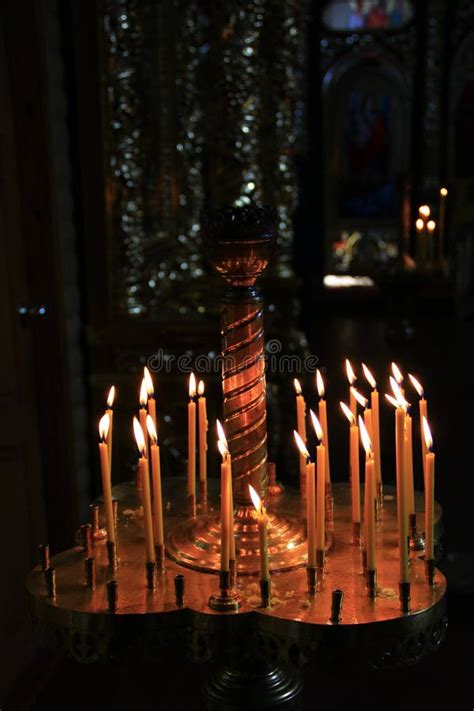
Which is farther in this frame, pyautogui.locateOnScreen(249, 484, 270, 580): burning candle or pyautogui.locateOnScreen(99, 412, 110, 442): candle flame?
pyautogui.locateOnScreen(99, 412, 110, 442): candle flame

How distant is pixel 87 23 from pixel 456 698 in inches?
92.8

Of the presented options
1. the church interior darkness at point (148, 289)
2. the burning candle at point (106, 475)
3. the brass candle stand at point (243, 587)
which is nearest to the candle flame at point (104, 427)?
the burning candle at point (106, 475)

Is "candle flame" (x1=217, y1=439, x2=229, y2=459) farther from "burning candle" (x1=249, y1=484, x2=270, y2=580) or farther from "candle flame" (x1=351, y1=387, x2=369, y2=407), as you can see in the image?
"candle flame" (x1=351, y1=387, x2=369, y2=407)

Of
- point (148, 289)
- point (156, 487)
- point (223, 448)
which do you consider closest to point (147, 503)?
point (156, 487)

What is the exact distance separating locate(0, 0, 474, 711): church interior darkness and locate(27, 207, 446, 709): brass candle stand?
0.04m

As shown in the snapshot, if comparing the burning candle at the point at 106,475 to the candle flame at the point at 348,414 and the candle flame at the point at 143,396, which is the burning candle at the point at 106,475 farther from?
the candle flame at the point at 348,414

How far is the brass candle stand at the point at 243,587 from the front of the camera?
1.00m

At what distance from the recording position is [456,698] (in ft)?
6.80

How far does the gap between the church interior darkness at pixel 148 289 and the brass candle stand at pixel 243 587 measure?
0.14ft

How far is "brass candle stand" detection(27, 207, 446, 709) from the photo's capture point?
100cm

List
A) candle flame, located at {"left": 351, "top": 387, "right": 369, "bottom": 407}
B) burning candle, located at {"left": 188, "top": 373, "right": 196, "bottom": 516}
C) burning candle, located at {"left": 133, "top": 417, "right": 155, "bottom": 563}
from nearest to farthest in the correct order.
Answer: burning candle, located at {"left": 133, "top": 417, "right": 155, "bottom": 563}, candle flame, located at {"left": 351, "top": 387, "right": 369, "bottom": 407}, burning candle, located at {"left": 188, "top": 373, "right": 196, "bottom": 516}

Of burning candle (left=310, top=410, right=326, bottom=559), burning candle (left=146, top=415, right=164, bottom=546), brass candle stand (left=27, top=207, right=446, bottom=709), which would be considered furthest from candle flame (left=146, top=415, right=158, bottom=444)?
burning candle (left=310, top=410, right=326, bottom=559)

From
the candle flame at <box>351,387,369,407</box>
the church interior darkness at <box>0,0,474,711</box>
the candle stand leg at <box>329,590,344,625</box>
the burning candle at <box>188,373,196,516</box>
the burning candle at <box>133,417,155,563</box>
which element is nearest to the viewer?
the candle stand leg at <box>329,590,344,625</box>

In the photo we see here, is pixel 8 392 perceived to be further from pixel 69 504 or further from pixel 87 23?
pixel 87 23
